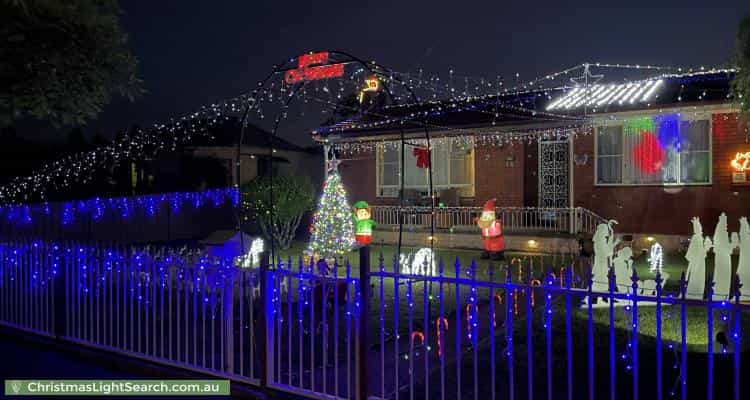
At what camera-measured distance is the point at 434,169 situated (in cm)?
2002

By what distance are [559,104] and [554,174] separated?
187 centimetres

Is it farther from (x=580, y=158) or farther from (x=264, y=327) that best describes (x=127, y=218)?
(x=264, y=327)

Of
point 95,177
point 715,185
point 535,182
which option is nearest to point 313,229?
point 535,182

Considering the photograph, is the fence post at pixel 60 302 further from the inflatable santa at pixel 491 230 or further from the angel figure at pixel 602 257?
the inflatable santa at pixel 491 230

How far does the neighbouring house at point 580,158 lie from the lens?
1463cm

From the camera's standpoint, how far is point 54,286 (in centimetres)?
773

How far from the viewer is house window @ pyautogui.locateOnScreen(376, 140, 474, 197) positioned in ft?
63.7

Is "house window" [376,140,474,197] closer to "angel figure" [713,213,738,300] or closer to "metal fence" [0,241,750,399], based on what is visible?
"metal fence" [0,241,750,399]

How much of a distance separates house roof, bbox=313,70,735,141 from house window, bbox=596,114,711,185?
644 mm

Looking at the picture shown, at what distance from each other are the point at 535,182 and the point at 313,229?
25.5 feet

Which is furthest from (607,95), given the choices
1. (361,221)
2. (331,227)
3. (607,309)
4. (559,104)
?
(607,309)

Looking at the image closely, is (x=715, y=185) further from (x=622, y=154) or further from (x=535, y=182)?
(x=535, y=182)

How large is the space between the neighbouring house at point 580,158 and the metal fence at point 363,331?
20.6ft

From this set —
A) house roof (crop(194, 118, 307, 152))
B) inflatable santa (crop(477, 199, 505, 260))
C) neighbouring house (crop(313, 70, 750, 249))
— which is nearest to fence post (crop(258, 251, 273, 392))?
neighbouring house (crop(313, 70, 750, 249))
